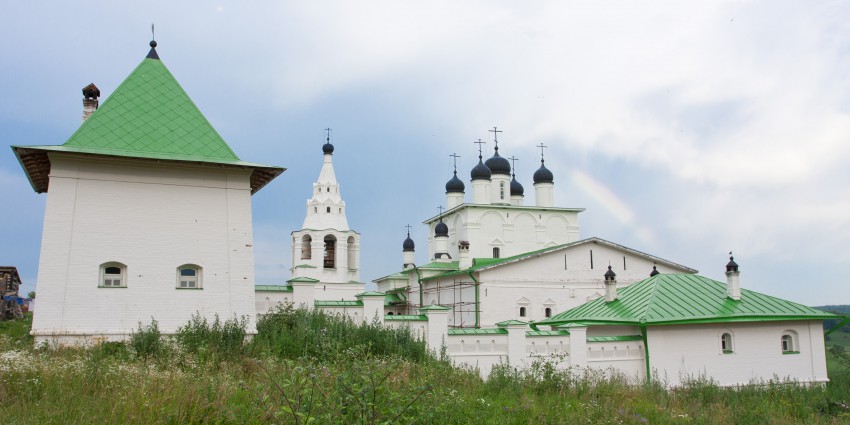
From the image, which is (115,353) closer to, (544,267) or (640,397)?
(640,397)

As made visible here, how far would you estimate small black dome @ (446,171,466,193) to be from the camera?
34.5 meters

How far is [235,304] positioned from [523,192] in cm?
2380

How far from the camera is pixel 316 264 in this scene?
27078 mm

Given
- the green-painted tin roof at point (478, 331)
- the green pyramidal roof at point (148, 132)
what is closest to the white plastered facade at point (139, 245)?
the green pyramidal roof at point (148, 132)

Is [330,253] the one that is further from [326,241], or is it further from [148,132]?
[148,132]

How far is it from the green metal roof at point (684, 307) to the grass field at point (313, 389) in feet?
5.96

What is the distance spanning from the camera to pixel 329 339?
11.1 meters

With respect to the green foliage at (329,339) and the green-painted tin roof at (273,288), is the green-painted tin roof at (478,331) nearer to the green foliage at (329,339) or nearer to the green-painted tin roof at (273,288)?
the green foliage at (329,339)

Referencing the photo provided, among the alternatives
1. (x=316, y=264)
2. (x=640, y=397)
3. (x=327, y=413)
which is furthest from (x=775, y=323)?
(x=316, y=264)

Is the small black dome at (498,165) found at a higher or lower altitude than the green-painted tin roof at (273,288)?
higher

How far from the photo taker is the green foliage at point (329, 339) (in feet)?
35.8

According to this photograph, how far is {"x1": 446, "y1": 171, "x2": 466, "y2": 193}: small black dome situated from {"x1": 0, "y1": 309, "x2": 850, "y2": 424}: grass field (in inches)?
870

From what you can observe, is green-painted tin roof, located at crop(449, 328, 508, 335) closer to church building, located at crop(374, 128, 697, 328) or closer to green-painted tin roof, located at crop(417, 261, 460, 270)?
church building, located at crop(374, 128, 697, 328)

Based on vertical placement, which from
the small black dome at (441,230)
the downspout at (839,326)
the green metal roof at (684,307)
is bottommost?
the downspout at (839,326)
